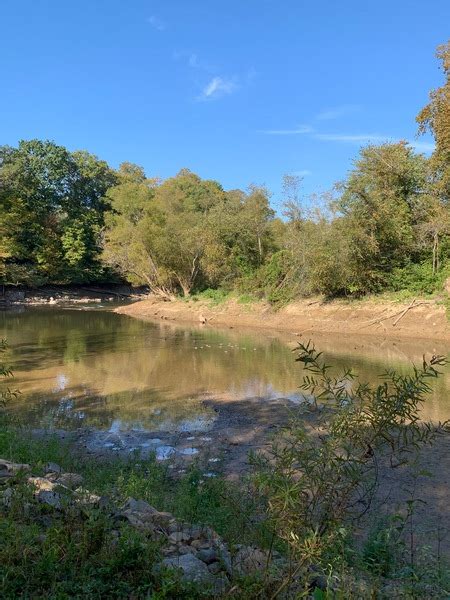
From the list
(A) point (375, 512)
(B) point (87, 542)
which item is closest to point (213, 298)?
(A) point (375, 512)

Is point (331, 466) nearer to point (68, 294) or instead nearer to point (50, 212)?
point (68, 294)

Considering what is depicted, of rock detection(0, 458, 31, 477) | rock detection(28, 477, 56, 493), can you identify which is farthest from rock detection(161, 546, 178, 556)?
rock detection(0, 458, 31, 477)

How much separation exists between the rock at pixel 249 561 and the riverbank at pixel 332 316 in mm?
19819

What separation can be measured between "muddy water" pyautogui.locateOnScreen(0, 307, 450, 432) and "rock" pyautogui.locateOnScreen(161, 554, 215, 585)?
243 inches

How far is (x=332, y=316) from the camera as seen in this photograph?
26.3m

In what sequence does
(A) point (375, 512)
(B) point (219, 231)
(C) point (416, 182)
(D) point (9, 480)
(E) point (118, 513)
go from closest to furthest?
(E) point (118, 513) < (D) point (9, 480) < (A) point (375, 512) < (C) point (416, 182) < (B) point (219, 231)

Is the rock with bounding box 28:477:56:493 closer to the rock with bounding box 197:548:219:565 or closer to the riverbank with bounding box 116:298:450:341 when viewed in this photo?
the rock with bounding box 197:548:219:565

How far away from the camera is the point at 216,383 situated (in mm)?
13961

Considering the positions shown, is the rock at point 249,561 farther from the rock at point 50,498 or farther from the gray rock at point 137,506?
the rock at point 50,498

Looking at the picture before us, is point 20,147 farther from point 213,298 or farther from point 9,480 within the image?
point 9,480

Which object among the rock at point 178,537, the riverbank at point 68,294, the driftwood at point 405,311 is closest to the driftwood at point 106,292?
the riverbank at point 68,294

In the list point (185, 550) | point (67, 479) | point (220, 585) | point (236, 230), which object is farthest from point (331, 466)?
point (236, 230)

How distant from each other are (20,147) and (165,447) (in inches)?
1978

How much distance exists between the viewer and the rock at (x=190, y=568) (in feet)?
10.7
